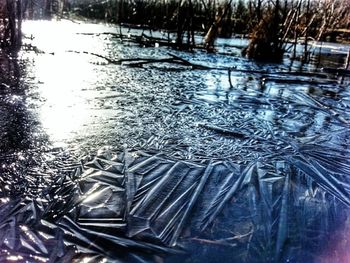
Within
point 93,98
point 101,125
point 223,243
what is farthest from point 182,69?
point 223,243

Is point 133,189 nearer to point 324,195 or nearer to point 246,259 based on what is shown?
point 246,259

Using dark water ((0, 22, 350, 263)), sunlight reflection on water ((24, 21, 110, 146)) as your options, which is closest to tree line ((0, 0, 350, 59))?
sunlight reflection on water ((24, 21, 110, 146))

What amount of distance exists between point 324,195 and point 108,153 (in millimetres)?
1756

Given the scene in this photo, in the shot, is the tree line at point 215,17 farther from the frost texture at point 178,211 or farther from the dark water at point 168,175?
the frost texture at point 178,211

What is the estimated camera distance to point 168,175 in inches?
109

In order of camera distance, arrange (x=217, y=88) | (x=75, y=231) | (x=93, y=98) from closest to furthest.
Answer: (x=75, y=231), (x=93, y=98), (x=217, y=88)

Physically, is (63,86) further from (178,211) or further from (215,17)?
(215,17)

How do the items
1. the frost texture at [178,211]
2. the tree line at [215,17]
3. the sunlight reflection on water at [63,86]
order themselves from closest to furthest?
the frost texture at [178,211]
the sunlight reflection on water at [63,86]
the tree line at [215,17]

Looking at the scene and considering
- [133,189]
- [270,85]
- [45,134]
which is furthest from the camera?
[270,85]

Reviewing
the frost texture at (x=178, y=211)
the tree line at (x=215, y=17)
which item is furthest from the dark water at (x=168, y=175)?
the tree line at (x=215, y=17)

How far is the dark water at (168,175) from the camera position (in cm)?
196

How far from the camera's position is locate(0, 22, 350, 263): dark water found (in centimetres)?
196

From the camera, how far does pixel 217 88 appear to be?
5.91 meters

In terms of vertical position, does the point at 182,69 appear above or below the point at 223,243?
above
